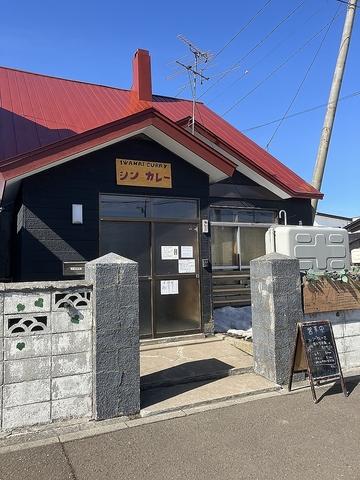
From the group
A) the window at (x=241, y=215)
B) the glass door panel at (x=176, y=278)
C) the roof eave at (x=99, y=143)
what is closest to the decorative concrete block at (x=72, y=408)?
the glass door panel at (x=176, y=278)

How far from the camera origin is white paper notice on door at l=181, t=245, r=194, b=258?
818 centimetres

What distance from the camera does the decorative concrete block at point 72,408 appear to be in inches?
169

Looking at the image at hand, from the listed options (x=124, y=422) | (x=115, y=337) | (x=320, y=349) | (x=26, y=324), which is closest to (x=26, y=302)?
(x=26, y=324)

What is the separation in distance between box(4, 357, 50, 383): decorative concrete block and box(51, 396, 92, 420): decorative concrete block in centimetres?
33

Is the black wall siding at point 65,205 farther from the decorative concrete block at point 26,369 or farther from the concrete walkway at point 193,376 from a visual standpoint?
the decorative concrete block at point 26,369

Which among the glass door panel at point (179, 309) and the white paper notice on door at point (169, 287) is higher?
the white paper notice on door at point (169, 287)

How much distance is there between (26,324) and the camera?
4.22 meters

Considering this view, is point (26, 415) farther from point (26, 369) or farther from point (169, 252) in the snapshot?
point (169, 252)

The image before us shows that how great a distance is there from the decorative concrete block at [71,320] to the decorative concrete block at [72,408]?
0.72m

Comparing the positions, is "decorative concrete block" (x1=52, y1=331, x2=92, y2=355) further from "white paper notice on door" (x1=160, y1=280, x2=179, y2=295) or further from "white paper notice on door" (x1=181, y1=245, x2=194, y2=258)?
"white paper notice on door" (x1=181, y1=245, x2=194, y2=258)

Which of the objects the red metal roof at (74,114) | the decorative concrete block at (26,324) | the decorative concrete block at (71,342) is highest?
the red metal roof at (74,114)

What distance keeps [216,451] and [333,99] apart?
9.69 meters

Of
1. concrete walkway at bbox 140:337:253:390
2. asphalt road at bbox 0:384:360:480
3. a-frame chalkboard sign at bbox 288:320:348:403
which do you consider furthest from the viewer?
concrete walkway at bbox 140:337:253:390

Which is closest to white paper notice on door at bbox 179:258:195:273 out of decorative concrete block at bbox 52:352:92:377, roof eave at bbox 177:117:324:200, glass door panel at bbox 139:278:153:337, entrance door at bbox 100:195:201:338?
entrance door at bbox 100:195:201:338
